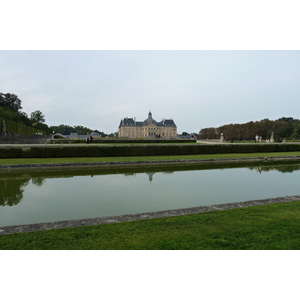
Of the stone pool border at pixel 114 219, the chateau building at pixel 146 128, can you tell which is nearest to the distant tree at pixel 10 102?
the chateau building at pixel 146 128

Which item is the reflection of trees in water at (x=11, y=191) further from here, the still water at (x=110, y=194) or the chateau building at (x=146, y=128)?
the chateau building at (x=146, y=128)

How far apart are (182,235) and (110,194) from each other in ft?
12.8

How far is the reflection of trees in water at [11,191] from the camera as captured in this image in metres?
6.34

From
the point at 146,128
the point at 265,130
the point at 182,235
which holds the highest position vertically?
the point at 146,128

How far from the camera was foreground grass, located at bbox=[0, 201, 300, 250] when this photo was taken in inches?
124

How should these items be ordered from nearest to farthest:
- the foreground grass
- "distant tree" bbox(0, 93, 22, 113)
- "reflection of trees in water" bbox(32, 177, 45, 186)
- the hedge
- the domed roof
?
the foreground grass → "reflection of trees in water" bbox(32, 177, 45, 186) → the hedge → "distant tree" bbox(0, 93, 22, 113) → the domed roof

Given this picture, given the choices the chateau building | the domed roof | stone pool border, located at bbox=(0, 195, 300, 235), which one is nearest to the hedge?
stone pool border, located at bbox=(0, 195, 300, 235)

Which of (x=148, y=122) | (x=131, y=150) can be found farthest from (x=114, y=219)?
(x=148, y=122)

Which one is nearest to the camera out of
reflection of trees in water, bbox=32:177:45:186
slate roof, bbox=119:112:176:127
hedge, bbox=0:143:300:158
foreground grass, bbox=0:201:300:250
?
foreground grass, bbox=0:201:300:250

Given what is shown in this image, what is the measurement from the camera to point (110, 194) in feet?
23.0

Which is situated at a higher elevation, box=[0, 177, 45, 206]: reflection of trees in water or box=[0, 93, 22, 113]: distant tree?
box=[0, 93, 22, 113]: distant tree

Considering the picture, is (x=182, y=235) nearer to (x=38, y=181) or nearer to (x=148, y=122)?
(x=38, y=181)

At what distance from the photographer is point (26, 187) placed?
Result: 814cm

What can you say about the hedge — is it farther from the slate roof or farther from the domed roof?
the slate roof
